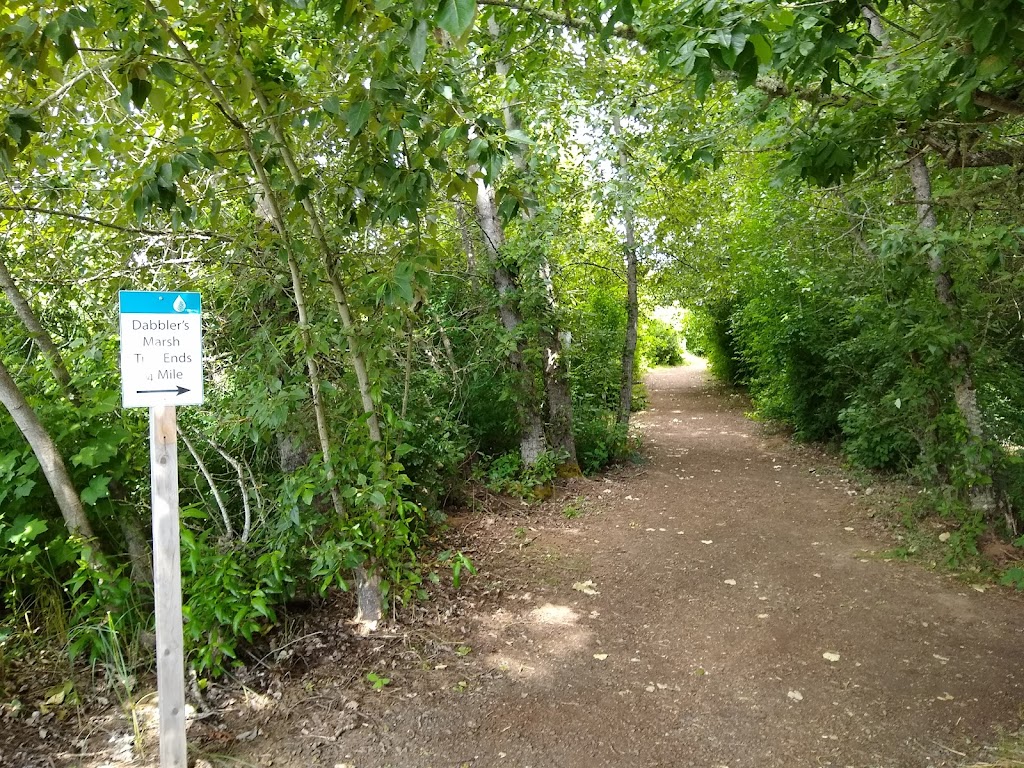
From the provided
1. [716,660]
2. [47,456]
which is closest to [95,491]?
[47,456]

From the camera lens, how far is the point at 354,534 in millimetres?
4070

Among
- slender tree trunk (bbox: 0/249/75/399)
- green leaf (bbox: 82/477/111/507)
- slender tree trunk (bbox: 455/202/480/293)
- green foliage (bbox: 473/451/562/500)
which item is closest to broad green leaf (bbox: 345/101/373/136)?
slender tree trunk (bbox: 0/249/75/399)

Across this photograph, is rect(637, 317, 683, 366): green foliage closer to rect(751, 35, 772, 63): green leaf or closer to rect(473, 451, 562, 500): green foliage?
rect(473, 451, 562, 500): green foliage

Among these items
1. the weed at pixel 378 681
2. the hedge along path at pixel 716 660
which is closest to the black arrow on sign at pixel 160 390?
the hedge along path at pixel 716 660

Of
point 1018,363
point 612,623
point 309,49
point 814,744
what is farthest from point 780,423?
point 309,49

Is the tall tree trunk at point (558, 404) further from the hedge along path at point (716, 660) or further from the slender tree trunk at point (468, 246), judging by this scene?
the hedge along path at point (716, 660)

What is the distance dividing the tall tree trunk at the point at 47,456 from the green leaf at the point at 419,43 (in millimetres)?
2747

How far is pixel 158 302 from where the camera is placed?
2.74 m

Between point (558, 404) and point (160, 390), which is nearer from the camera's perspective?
point (160, 390)

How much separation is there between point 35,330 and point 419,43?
2.91 meters

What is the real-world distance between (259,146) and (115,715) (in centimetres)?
298

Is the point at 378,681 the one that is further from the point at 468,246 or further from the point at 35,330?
the point at 468,246

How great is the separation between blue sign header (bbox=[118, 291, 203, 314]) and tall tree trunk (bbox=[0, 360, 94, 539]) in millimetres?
1340

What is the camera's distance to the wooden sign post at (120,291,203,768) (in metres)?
2.67
